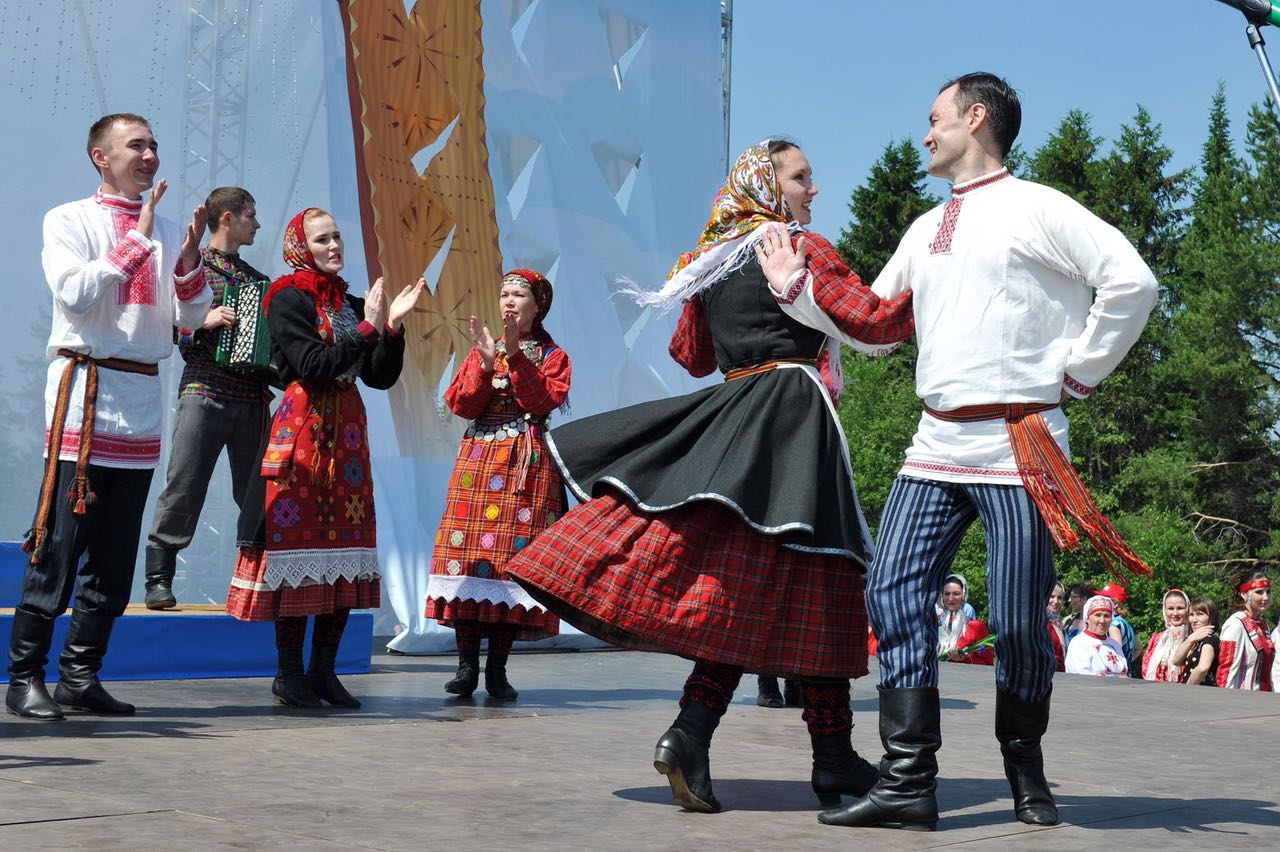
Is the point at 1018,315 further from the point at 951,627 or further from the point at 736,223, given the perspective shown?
the point at 951,627

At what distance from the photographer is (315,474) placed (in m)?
4.64

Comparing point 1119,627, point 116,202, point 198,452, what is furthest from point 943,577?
point 1119,627

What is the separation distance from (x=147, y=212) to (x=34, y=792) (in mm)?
1824

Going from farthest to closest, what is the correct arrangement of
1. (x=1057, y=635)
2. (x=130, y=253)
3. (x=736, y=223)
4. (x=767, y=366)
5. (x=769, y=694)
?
(x=1057, y=635) → (x=769, y=694) → (x=130, y=253) → (x=736, y=223) → (x=767, y=366)

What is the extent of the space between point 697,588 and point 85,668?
2.14 m

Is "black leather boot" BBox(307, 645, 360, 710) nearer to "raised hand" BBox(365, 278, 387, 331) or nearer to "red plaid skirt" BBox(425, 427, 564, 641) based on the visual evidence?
"red plaid skirt" BBox(425, 427, 564, 641)

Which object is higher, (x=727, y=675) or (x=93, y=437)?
(x=93, y=437)

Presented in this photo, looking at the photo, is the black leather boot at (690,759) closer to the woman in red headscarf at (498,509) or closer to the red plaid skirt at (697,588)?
the red plaid skirt at (697,588)

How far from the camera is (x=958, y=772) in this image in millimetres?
3646

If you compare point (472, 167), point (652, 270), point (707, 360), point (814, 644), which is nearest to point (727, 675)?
point (814, 644)

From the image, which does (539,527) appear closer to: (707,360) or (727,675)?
(707,360)

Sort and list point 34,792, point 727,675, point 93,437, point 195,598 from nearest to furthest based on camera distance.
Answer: point 34,792 < point 727,675 < point 93,437 < point 195,598

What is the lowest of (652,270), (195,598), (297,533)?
(195,598)

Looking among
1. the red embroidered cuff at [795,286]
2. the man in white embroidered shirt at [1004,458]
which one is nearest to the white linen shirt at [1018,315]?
the man in white embroidered shirt at [1004,458]
